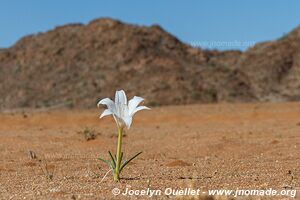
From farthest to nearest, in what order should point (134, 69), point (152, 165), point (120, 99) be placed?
point (134, 69), point (152, 165), point (120, 99)

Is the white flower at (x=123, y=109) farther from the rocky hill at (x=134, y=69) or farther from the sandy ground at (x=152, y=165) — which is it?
the rocky hill at (x=134, y=69)

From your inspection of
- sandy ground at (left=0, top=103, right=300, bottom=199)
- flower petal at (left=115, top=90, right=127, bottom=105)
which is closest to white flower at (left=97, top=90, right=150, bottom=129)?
flower petal at (left=115, top=90, right=127, bottom=105)

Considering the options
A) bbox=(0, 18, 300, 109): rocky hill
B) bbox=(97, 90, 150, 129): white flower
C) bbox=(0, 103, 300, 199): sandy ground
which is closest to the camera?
bbox=(0, 103, 300, 199): sandy ground

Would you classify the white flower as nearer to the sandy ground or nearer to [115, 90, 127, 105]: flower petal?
[115, 90, 127, 105]: flower petal

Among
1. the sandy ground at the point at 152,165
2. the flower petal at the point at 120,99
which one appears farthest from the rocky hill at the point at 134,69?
the flower petal at the point at 120,99

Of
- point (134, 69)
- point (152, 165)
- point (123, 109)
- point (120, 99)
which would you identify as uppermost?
point (134, 69)

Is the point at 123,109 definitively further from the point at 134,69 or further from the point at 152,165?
the point at 134,69

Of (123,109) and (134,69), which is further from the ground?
(134,69)

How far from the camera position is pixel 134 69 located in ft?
176

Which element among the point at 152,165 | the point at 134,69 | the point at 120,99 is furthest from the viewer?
the point at 134,69

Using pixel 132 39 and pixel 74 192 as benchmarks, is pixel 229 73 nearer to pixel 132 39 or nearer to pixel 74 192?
pixel 132 39

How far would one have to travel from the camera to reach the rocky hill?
166 feet

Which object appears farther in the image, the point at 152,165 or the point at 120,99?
the point at 152,165

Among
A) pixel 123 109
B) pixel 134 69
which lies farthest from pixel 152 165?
pixel 134 69
